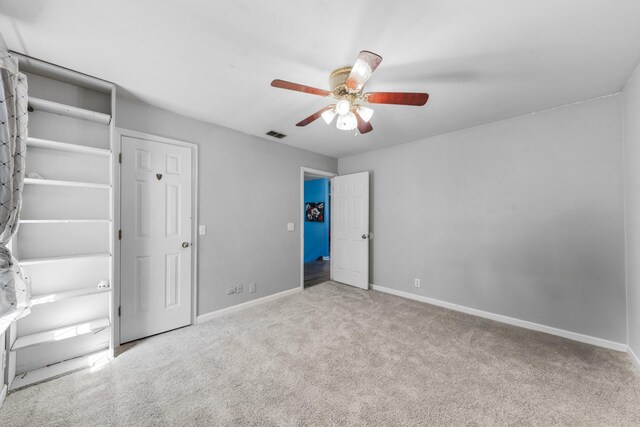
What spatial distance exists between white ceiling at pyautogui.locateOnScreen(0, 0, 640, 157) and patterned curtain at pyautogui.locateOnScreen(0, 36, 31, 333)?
0.36 meters

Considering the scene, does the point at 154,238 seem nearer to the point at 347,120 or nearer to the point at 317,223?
the point at 347,120

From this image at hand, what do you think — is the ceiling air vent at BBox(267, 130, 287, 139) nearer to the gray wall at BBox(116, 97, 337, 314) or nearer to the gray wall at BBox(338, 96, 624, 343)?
the gray wall at BBox(116, 97, 337, 314)

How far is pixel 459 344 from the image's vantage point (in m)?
2.34

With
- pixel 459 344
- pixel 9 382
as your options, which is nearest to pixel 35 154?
pixel 9 382

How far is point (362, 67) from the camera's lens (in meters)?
1.41

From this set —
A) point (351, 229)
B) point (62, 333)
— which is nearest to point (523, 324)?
point (351, 229)

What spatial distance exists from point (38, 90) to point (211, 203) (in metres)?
1.63

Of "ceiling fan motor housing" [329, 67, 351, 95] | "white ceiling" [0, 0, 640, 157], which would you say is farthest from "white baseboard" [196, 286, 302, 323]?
"ceiling fan motor housing" [329, 67, 351, 95]

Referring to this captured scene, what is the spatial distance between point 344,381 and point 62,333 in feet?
7.36

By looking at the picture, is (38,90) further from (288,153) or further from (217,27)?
(288,153)

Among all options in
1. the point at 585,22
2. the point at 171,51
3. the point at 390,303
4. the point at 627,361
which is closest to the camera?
the point at 585,22

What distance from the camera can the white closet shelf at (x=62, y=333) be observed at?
1780mm

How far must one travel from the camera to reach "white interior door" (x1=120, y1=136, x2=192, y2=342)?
2.36 metres

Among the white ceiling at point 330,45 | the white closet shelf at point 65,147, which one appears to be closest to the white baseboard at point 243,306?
the white closet shelf at point 65,147
